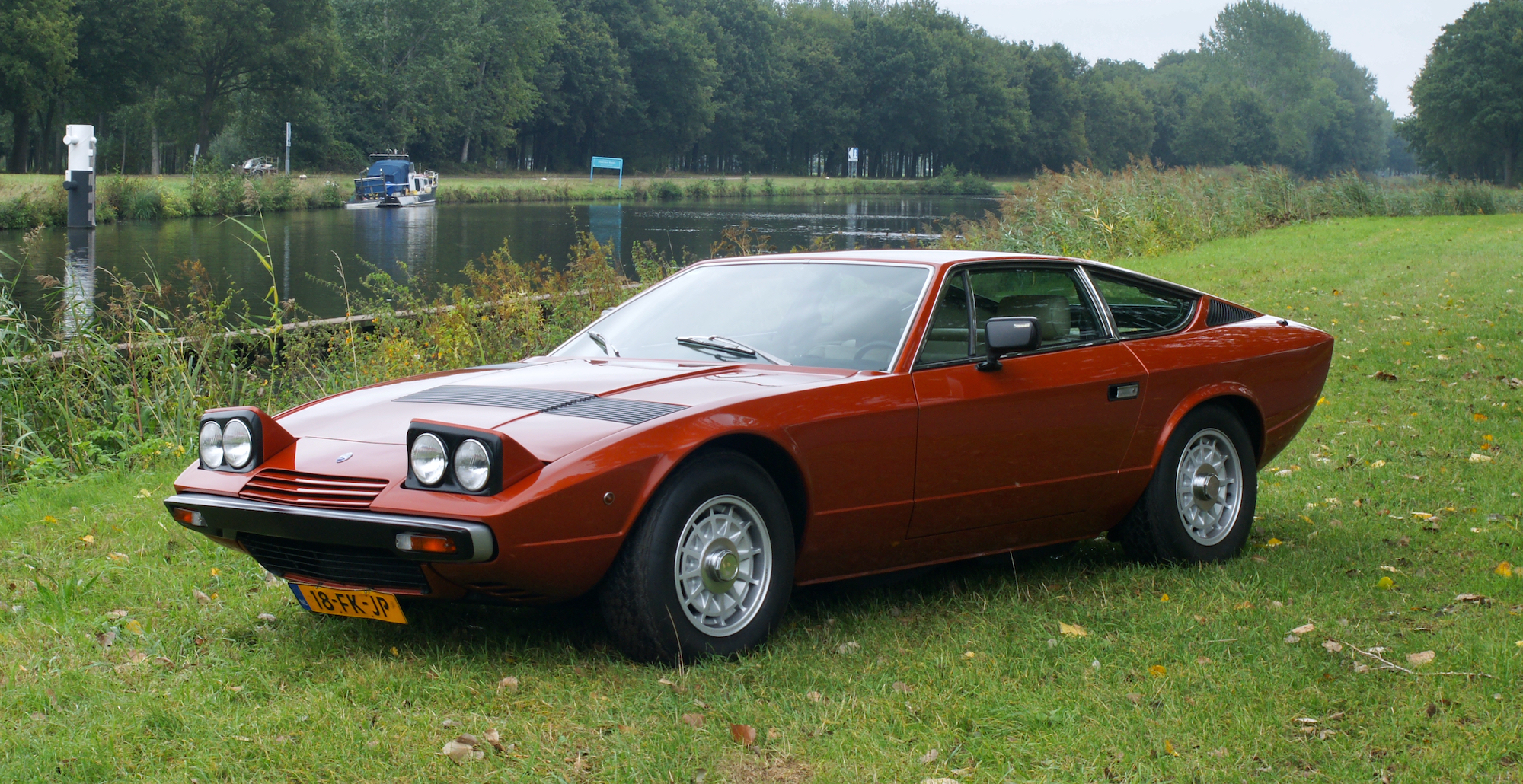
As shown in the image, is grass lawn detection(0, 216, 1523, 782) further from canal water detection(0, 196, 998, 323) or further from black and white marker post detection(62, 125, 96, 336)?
black and white marker post detection(62, 125, 96, 336)

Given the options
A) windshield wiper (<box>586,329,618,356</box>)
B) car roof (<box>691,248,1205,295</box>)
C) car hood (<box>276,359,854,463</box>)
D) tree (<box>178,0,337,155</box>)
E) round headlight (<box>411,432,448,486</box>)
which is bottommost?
round headlight (<box>411,432,448,486</box>)

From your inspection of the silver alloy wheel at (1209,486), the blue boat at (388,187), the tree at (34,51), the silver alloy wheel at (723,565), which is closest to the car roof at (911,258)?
the silver alloy wheel at (1209,486)

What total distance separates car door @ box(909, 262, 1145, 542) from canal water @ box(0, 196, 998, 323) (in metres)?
6.83

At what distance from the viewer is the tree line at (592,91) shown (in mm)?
56219

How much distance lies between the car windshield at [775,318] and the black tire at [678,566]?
0.75 m

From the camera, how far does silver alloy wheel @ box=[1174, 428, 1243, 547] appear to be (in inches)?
215

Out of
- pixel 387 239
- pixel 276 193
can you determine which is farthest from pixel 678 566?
pixel 276 193

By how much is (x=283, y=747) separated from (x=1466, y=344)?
1069cm

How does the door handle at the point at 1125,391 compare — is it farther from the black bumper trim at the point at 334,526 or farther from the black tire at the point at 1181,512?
the black bumper trim at the point at 334,526

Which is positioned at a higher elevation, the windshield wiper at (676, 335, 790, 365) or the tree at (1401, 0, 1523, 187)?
the tree at (1401, 0, 1523, 187)

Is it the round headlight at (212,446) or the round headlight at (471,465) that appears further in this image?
the round headlight at (212,446)

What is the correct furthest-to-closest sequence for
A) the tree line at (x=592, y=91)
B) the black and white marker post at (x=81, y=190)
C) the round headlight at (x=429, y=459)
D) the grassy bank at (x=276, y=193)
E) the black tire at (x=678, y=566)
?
the tree line at (x=592, y=91), the grassy bank at (x=276, y=193), the black and white marker post at (x=81, y=190), the black tire at (x=678, y=566), the round headlight at (x=429, y=459)

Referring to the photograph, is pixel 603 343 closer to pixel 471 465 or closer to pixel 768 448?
pixel 768 448

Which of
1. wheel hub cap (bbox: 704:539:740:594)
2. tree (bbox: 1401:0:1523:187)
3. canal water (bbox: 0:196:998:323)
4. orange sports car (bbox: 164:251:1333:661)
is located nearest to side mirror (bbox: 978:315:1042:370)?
orange sports car (bbox: 164:251:1333:661)
